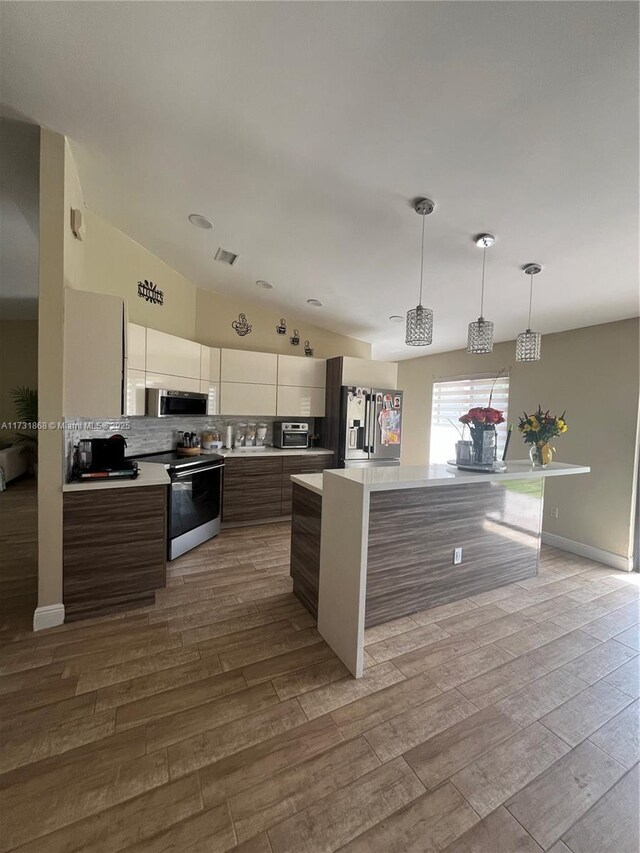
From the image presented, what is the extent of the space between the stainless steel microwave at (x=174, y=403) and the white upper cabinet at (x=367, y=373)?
1.87 meters

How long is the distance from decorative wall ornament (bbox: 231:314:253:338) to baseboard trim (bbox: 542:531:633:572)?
4.63 metres

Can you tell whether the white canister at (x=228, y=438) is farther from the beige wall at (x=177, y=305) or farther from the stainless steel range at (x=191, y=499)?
the beige wall at (x=177, y=305)

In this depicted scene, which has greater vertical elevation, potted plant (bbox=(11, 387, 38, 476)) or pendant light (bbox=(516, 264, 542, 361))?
pendant light (bbox=(516, 264, 542, 361))

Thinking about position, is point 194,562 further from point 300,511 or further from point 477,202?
point 477,202

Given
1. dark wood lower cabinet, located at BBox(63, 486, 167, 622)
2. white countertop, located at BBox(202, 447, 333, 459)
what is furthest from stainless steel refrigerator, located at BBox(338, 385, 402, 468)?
dark wood lower cabinet, located at BBox(63, 486, 167, 622)

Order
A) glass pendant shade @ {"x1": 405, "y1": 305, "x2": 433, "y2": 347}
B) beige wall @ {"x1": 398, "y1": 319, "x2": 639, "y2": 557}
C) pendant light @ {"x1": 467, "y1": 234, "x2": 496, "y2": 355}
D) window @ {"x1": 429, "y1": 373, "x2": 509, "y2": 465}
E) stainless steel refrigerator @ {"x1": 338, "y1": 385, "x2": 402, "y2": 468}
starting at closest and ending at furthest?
glass pendant shade @ {"x1": 405, "y1": 305, "x2": 433, "y2": 347}, pendant light @ {"x1": 467, "y1": 234, "x2": 496, "y2": 355}, beige wall @ {"x1": 398, "y1": 319, "x2": 639, "y2": 557}, stainless steel refrigerator @ {"x1": 338, "y1": 385, "x2": 402, "y2": 468}, window @ {"x1": 429, "y1": 373, "x2": 509, "y2": 465}

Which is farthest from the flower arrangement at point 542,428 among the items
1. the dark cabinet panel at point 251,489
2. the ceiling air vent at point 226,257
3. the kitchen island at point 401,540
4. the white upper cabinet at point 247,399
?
the ceiling air vent at point 226,257

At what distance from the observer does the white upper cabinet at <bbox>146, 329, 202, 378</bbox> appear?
10.6 ft

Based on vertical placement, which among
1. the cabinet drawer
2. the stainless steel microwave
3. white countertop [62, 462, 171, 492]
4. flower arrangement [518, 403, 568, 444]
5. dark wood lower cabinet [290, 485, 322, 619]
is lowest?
dark wood lower cabinet [290, 485, 322, 619]

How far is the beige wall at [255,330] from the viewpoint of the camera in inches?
167

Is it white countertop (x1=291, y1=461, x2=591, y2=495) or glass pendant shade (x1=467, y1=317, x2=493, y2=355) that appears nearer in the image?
white countertop (x1=291, y1=461, x2=591, y2=495)

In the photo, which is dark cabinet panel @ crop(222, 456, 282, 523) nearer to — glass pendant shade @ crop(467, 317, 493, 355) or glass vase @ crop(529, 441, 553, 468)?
glass pendant shade @ crop(467, 317, 493, 355)

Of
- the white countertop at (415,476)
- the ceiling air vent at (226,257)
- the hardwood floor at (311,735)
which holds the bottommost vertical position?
the hardwood floor at (311,735)

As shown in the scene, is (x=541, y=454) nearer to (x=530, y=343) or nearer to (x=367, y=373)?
(x=530, y=343)
